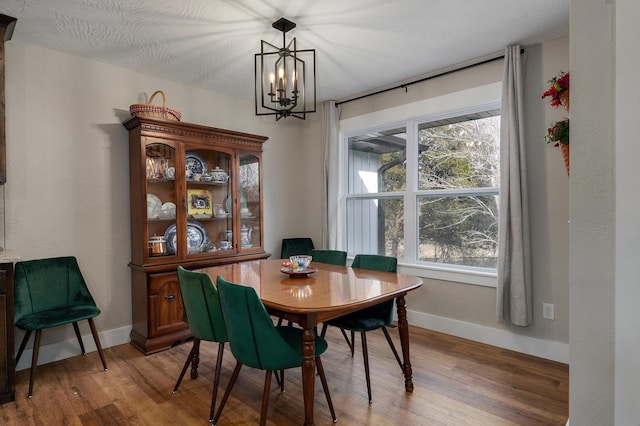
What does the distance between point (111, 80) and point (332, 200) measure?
249 cm

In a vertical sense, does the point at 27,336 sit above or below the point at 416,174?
below

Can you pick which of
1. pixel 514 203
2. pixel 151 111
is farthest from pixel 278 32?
pixel 514 203

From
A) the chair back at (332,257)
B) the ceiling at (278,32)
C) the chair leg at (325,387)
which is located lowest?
the chair leg at (325,387)

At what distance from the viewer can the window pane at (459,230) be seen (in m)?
3.11

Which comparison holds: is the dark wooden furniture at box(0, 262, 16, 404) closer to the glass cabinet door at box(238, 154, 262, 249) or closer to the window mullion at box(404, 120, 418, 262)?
the glass cabinet door at box(238, 154, 262, 249)

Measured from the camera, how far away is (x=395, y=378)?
241cm

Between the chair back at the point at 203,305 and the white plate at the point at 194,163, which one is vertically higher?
the white plate at the point at 194,163

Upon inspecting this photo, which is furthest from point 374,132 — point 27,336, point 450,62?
point 27,336

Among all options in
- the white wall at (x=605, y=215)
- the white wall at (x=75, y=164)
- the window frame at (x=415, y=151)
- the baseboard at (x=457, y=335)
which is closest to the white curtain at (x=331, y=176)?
the window frame at (x=415, y=151)

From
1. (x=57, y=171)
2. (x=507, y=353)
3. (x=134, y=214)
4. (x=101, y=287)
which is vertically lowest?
(x=507, y=353)

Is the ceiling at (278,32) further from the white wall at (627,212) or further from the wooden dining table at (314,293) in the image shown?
the wooden dining table at (314,293)

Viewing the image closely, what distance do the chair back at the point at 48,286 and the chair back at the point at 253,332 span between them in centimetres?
166

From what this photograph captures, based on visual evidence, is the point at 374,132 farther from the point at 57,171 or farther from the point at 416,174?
the point at 57,171

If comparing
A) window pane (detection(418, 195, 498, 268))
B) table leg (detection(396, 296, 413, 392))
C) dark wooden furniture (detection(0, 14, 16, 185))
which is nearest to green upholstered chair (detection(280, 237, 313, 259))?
window pane (detection(418, 195, 498, 268))
